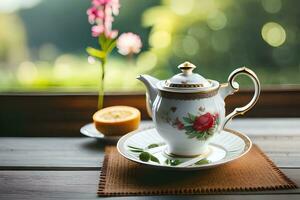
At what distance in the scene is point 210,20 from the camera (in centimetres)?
124

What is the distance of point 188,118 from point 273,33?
0.56 metres

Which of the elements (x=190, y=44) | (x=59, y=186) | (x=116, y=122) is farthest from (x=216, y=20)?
(x=59, y=186)

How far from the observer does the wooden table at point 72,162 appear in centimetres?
72

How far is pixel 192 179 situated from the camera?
760mm

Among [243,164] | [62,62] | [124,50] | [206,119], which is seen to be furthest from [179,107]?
[62,62]

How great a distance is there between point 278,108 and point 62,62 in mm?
611

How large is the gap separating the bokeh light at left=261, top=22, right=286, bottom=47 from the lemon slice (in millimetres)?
455

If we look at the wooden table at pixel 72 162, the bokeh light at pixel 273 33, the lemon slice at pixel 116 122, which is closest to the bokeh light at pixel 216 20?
the bokeh light at pixel 273 33

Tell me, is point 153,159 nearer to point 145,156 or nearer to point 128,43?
point 145,156

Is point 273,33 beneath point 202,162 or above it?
above

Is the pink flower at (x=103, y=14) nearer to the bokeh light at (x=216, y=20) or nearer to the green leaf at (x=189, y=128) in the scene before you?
the bokeh light at (x=216, y=20)

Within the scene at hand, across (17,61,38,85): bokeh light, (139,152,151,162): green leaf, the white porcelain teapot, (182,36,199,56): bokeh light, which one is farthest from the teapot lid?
(17,61,38,85): bokeh light

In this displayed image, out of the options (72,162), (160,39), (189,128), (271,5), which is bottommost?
(72,162)

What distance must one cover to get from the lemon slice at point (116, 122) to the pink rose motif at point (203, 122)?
9.3 inches
